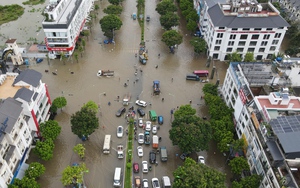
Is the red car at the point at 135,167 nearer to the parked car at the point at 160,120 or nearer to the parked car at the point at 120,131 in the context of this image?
the parked car at the point at 120,131

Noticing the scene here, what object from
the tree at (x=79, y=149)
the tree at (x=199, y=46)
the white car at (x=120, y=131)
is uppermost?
the tree at (x=199, y=46)

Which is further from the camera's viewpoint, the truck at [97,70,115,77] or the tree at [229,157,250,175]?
the truck at [97,70,115,77]

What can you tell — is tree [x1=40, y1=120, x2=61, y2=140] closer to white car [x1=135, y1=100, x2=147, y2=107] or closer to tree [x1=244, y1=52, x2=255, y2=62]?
white car [x1=135, y1=100, x2=147, y2=107]

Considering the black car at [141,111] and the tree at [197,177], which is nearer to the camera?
the tree at [197,177]

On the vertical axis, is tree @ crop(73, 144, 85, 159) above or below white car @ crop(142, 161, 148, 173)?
above

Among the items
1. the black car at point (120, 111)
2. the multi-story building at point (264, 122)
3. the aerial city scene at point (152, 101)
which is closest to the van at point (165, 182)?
the aerial city scene at point (152, 101)

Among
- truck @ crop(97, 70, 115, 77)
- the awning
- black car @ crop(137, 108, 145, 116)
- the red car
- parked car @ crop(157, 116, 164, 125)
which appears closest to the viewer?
the awning

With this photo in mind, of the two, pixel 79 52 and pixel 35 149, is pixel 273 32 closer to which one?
pixel 79 52

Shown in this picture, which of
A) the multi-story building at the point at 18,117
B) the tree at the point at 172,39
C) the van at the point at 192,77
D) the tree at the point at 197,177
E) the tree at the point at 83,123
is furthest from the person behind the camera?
the tree at the point at 172,39

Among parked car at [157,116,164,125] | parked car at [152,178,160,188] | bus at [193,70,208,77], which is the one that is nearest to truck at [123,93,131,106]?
parked car at [157,116,164,125]
